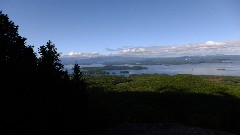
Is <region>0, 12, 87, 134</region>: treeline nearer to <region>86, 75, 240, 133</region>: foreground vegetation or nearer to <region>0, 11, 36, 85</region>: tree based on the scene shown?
<region>0, 11, 36, 85</region>: tree

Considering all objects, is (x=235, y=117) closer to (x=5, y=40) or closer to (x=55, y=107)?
(x=55, y=107)

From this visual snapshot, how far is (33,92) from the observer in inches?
1243

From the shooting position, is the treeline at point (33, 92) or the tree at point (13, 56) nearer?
the treeline at point (33, 92)

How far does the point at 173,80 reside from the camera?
180500mm

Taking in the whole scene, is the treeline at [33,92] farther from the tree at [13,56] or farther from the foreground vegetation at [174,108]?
the foreground vegetation at [174,108]

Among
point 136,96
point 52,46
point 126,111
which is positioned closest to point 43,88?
point 52,46

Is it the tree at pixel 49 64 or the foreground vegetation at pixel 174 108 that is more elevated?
the tree at pixel 49 64

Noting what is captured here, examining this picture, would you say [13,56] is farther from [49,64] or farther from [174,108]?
[174,108]

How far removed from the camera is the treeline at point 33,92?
1108 inches

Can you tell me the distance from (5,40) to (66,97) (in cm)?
1024

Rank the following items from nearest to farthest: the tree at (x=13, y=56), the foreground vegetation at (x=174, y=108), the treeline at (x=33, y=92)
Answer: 1. the treeline at (x=33, y=92)
2. the tree at (x=13, y=56)
3. the foreground vegetation at (x=174, y=108)

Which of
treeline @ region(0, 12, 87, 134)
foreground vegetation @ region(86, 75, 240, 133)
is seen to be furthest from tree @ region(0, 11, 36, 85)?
foreground vegetation @ region(86, 75, 240, 133)

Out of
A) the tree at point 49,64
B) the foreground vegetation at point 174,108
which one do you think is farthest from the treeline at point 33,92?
the foreground vegetation at point 174,108

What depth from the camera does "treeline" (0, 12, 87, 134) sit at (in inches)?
1108
